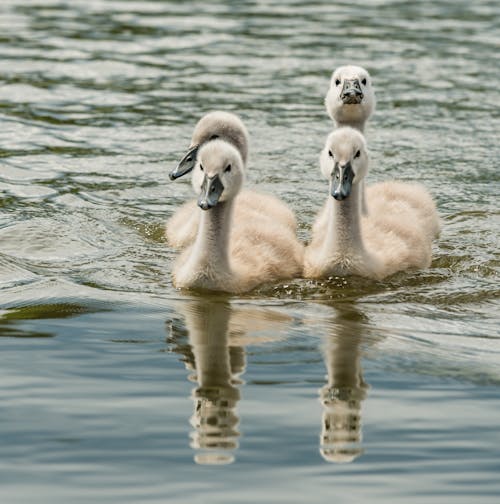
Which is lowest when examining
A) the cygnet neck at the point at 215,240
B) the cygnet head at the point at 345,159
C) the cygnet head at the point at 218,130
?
the cygnet neck at the point at 215,240

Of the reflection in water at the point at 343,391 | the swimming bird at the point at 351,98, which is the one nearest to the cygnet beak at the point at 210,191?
the reflection in water at the point at 343,391

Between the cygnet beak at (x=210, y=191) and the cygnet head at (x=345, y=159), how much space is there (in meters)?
0.69

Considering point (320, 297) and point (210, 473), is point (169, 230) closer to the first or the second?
point (320, 297)

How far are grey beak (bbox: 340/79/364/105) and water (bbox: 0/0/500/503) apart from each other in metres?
1.22

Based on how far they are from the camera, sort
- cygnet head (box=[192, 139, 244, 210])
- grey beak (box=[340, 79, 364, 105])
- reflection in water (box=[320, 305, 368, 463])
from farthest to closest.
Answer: grey beak (box=[340, 79, 364, 105]), cygnet head (box=[192, 139, 244, 210]), reflection in water (box=[320, 305, 368, 463])

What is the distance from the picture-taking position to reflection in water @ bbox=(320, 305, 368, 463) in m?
5.22

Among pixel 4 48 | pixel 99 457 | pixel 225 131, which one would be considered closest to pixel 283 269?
pixel 225 131

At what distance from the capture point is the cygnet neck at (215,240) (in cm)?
773

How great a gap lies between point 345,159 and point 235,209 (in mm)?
1339

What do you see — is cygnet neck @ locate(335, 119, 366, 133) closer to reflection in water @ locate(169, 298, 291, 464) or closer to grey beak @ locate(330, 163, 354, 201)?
grey beak @ locate(330, 163, 354, 201)

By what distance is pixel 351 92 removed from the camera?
28.8 ft

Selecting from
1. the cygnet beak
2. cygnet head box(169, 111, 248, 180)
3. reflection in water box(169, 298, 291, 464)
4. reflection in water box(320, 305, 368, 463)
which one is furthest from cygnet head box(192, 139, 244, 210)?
reflection in water box(320, 305, 368, 463)

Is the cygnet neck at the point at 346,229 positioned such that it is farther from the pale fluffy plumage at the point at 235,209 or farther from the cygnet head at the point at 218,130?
the cygnet head at the point at 218,130

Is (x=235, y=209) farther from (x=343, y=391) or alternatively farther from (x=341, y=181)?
(x=343, y=391)
